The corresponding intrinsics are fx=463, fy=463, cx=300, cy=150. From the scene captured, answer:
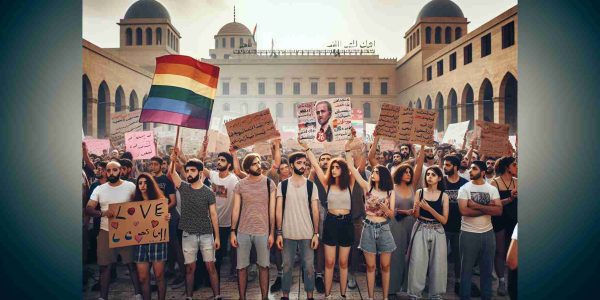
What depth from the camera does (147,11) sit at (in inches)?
1626

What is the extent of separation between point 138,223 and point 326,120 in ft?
8.64

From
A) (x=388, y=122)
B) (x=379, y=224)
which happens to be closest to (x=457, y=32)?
(x=388, y=122)

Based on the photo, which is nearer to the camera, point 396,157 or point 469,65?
point 396,157

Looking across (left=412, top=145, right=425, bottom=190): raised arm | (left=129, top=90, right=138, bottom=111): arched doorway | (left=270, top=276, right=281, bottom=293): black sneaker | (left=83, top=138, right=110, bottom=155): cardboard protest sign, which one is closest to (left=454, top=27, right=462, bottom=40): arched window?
(left=129, top=90, right=138, bottom=111): arched doorway

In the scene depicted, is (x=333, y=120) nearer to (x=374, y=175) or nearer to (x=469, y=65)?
(x=374, y=175)

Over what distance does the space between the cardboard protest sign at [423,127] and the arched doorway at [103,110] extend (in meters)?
20.0

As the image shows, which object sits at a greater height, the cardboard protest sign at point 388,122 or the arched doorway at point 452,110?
the arched doorway at point 452,110

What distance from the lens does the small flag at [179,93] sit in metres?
5.43

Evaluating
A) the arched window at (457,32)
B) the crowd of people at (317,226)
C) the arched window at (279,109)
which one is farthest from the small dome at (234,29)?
the crowd of people at (317,226)

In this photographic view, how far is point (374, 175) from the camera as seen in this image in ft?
16.8

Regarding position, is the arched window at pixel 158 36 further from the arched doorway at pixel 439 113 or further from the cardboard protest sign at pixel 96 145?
the cardboard protest sign at pixel 96 145

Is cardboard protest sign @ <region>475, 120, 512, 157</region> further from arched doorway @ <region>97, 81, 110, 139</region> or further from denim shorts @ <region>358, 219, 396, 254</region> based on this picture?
arched doorway @ <region>97, 81, 110, 139</region>
